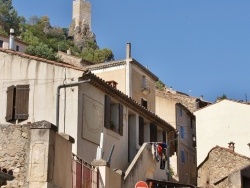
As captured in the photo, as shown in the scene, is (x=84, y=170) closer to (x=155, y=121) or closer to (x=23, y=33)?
(x=155, y=121)

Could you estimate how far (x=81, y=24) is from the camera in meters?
132

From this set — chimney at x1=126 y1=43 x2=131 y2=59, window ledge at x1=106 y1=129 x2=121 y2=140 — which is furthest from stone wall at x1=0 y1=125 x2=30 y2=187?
chimney at x1=126 y1=43 x2=131 y2=59

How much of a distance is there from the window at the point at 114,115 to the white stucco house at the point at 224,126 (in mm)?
22493

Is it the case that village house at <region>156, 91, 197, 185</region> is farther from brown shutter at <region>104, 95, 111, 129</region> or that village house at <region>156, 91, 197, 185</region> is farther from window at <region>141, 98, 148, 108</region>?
brown shutter at <region>104, 95, 111, 129</region>

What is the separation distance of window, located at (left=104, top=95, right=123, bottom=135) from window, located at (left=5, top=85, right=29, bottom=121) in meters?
3.81

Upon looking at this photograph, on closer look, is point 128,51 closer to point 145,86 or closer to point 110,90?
point 145,86

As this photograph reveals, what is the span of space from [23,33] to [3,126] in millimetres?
91037

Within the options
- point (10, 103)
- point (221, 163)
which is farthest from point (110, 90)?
point (221, 163)

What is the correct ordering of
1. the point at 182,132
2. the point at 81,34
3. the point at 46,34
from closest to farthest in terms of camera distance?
the point at 182,132, the point at 46,34, the point at 81,34

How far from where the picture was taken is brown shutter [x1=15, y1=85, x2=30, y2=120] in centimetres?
2484

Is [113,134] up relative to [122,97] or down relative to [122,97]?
down

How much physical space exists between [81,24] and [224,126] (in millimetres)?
86768

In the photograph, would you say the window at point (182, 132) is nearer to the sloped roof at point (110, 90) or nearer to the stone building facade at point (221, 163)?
the stone building facade at point (221, 163)

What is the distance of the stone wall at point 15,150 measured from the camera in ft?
43.0
